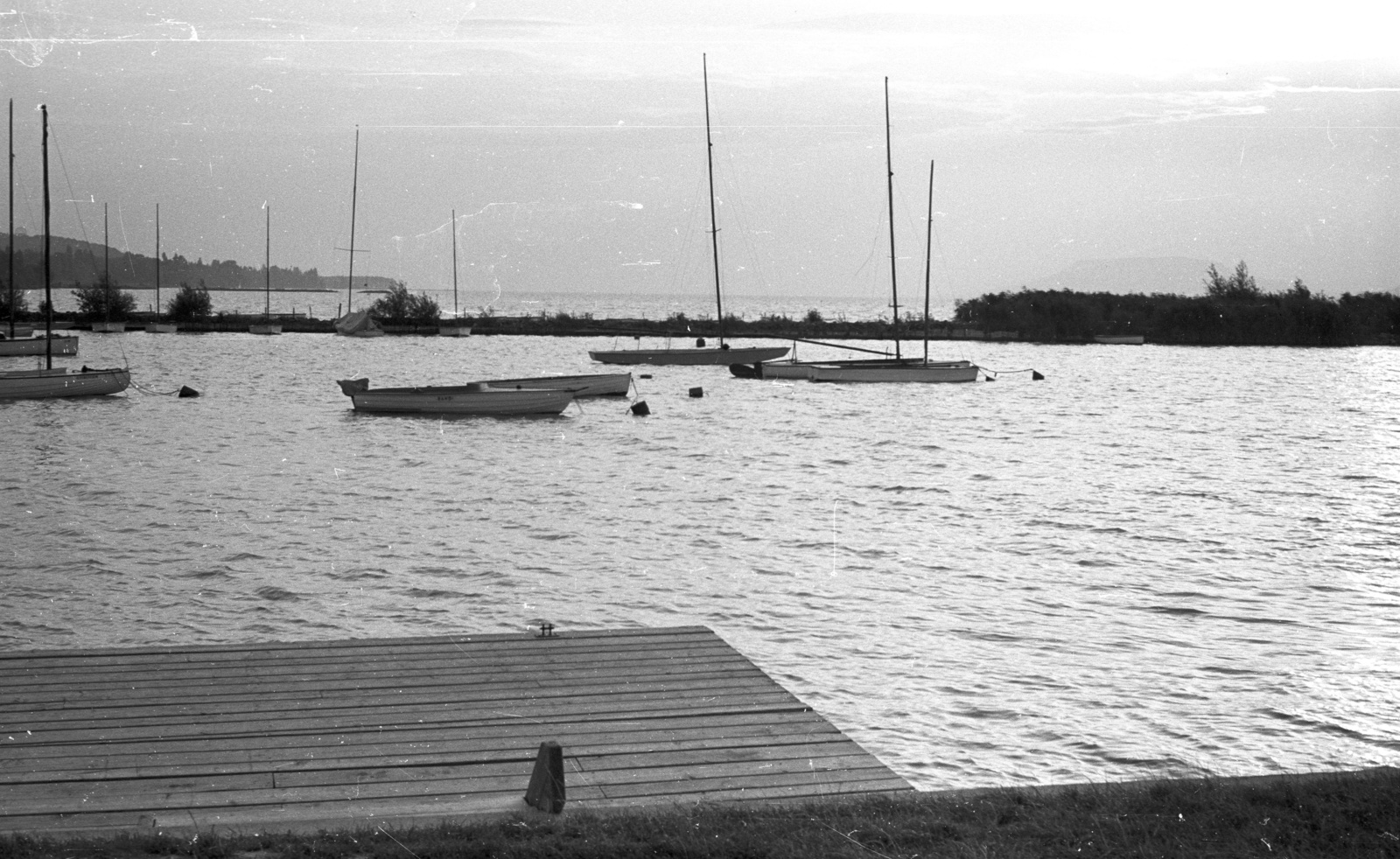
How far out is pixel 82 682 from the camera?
8.75 metres

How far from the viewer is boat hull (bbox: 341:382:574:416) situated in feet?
134

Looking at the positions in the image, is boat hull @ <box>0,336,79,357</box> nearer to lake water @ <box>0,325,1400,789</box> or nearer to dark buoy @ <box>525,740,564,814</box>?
lake water @ <box>0,325,1400,789</box>

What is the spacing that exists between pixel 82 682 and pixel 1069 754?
7.21m

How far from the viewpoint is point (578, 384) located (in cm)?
4712

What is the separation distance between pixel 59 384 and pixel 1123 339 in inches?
3388

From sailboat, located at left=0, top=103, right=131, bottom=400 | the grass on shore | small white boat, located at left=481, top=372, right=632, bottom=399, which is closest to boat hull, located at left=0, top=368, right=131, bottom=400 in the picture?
sailboat, located at left=0, top=103, right=131, bottom=400

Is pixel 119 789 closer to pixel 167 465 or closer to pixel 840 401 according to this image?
pixel 167 465

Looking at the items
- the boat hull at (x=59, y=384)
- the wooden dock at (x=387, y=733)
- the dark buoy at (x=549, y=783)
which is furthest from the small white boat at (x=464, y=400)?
the dark buoy at (x=549, y=783)

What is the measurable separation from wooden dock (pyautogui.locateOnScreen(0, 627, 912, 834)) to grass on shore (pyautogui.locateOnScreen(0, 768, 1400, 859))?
1.21ft

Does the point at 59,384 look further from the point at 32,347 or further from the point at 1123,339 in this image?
the point at 1123,339

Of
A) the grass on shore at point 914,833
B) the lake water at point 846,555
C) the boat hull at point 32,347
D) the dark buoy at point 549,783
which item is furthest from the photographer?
the boat hull at point 32,347

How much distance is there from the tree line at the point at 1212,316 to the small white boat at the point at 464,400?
78113 mm

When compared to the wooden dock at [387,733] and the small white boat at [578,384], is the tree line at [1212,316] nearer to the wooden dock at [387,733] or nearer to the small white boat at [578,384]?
the small white boat at [578,384]

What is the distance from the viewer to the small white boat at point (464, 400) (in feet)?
134
